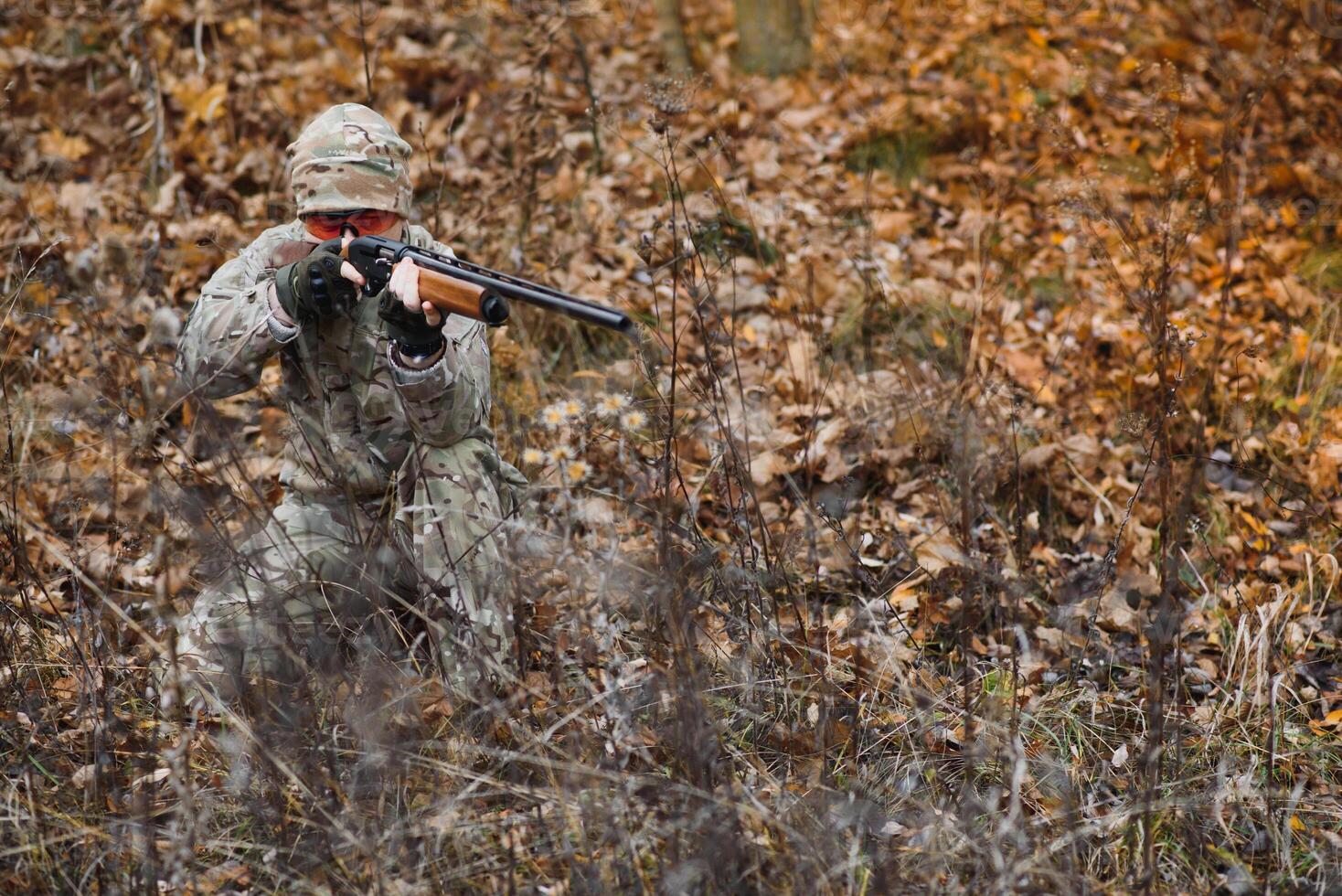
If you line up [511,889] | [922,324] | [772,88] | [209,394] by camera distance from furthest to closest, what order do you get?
[772,88]
[922,324]
[209,394]
[511,889]

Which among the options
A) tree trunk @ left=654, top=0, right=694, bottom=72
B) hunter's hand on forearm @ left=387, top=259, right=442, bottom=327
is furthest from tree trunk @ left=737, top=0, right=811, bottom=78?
hunter's hand on forearm @ left=387, top=259, right=442, bottom=327

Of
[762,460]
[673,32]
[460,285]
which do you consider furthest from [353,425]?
[673,32]

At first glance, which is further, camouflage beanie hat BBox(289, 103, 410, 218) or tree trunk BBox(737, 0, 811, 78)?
tree trunk BBox(737, 0, 811, 78)

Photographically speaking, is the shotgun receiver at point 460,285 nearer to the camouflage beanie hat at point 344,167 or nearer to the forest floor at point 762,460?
the camouflage beanie hat at point 344,167

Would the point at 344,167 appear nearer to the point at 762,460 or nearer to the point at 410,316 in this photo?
the point at 410,316

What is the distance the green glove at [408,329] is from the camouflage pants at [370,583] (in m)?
0.27

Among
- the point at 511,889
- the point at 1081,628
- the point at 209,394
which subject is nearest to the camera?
the point at 511,889

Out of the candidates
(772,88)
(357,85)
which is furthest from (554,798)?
(772,88)

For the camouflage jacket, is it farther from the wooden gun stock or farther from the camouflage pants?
the wooden gun stock

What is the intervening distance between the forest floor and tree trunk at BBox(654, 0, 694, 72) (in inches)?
9.4

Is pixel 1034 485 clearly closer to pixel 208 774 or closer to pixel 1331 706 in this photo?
pixel 1331 706

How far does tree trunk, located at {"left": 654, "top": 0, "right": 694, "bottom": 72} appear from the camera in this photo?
683 centimetres

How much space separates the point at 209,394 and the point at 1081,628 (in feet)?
8.57

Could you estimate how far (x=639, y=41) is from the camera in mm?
7352
